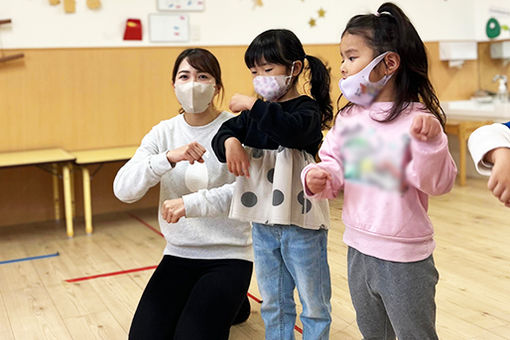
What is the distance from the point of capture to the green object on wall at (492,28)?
5172 mm

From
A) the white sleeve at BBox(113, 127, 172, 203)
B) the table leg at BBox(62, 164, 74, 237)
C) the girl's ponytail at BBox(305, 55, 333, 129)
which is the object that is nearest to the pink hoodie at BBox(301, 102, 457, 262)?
the girl's ponytail at BBox(305, 55, 333, 129)

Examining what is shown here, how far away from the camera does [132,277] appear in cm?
283

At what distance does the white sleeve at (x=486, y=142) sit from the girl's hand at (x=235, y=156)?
1.97 ft

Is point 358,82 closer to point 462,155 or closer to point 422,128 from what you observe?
point 422,128

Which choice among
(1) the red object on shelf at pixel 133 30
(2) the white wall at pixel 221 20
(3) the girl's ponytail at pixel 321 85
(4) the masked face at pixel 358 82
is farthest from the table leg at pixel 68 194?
(4) the masked face at pixel 358 82

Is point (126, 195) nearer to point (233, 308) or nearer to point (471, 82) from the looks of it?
point (233, 308)

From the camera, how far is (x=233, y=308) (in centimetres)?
188

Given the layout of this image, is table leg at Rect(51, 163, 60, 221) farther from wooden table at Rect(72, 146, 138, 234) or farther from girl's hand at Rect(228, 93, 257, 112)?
girl's hand at Rect(228, 93, 257, 112)

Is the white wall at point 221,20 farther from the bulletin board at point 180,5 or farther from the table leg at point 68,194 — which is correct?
the table leg at point 68,194

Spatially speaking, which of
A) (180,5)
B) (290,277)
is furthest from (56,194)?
(290,277)

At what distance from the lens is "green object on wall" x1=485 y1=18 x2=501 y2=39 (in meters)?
5.17

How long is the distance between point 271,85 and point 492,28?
4.35 meters

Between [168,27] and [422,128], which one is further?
[168,27]

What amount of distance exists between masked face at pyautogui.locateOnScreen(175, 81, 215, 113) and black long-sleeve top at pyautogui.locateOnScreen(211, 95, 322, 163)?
0.36m
